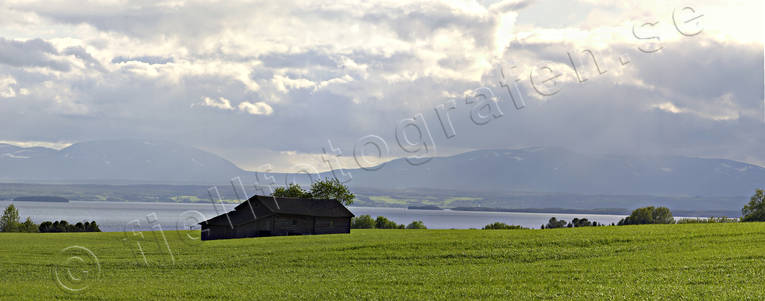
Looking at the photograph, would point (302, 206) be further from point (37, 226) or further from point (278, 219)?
point (37, 226)

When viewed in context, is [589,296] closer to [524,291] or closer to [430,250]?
[524,291]

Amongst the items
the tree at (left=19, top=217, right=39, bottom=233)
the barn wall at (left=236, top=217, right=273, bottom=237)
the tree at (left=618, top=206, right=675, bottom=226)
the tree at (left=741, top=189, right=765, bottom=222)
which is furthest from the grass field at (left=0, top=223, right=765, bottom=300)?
the tree at (left=618, top=206, right=675, bottom=226)

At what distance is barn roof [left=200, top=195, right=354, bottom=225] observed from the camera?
69.5 meters

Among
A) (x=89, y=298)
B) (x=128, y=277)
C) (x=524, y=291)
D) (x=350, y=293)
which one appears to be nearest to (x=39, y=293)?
(x=89, y=298)

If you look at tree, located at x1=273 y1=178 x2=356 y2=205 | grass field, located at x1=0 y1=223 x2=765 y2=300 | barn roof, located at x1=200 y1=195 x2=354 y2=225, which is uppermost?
tree, located at x1=273 y1=178 x2=356 y2=205

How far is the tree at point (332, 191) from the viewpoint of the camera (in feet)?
313

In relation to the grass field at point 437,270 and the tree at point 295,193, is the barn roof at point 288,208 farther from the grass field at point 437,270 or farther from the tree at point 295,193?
the grass field at point 437,270

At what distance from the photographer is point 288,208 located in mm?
70125

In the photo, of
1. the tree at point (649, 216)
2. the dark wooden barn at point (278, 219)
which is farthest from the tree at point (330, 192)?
the tree at point (649, 216)

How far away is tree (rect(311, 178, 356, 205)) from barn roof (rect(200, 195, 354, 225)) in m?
20.7

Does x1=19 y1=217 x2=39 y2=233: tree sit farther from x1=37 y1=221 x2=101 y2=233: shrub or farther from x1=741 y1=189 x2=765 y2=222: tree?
x1=741 y1=189 x2=765 y2=222: tree

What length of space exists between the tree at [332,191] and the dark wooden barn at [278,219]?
2092 centimetres

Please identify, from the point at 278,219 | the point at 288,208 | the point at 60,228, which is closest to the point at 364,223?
the point at 60,228

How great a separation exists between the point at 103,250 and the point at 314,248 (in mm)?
15188
